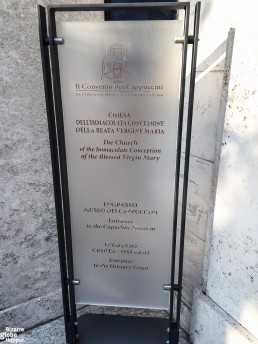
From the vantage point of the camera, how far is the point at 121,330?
271cm

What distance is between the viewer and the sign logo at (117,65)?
1881mm

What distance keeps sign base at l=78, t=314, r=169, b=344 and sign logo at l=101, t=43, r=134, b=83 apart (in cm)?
215

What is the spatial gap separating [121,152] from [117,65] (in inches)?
22.5

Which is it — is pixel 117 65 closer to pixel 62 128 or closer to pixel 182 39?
pixel 182 39

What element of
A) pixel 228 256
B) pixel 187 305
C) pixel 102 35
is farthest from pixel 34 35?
pixel 187 305

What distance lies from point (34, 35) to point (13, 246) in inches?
72.1

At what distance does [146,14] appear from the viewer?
2611 millimetres

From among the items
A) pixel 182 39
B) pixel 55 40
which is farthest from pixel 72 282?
pixel 182 39

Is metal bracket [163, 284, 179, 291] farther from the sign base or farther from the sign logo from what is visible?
the sign logo

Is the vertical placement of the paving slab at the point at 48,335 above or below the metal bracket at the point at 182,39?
below

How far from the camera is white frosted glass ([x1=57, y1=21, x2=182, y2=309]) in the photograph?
1879 millimetres

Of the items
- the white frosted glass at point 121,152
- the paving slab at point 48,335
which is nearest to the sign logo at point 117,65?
the white frosted glass at point 121,152

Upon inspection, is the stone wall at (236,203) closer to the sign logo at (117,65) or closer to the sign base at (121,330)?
the sign base at (121,330)

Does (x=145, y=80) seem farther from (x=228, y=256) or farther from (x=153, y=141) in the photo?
(x=228, y=256)
